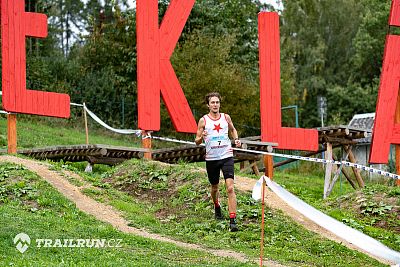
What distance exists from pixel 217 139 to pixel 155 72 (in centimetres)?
549

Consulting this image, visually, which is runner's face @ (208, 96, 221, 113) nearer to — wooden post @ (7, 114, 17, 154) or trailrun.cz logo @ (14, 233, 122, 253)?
trailrun.cz logo @ (14, 233, 122, 253)

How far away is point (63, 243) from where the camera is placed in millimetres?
9695

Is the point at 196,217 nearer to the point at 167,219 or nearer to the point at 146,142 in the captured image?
the point at 167,219

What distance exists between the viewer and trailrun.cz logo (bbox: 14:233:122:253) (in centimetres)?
941

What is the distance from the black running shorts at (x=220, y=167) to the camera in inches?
458

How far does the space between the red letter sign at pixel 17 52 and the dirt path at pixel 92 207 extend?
1279mm

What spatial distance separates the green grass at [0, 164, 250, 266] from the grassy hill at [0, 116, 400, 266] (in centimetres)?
1

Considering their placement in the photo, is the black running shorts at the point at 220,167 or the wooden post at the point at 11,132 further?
the wooden post at the point at 11,132

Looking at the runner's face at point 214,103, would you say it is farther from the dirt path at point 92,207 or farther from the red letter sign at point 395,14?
the red letter sign at point 395,14

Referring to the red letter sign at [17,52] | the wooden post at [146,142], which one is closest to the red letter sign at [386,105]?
the wooden post at [146,142]

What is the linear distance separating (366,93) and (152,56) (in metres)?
31.3

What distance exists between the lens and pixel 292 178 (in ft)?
87.6

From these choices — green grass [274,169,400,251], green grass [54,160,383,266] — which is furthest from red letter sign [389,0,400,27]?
green grass [54,160,383,266]

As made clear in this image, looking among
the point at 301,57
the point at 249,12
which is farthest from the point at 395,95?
the point at 301,57
